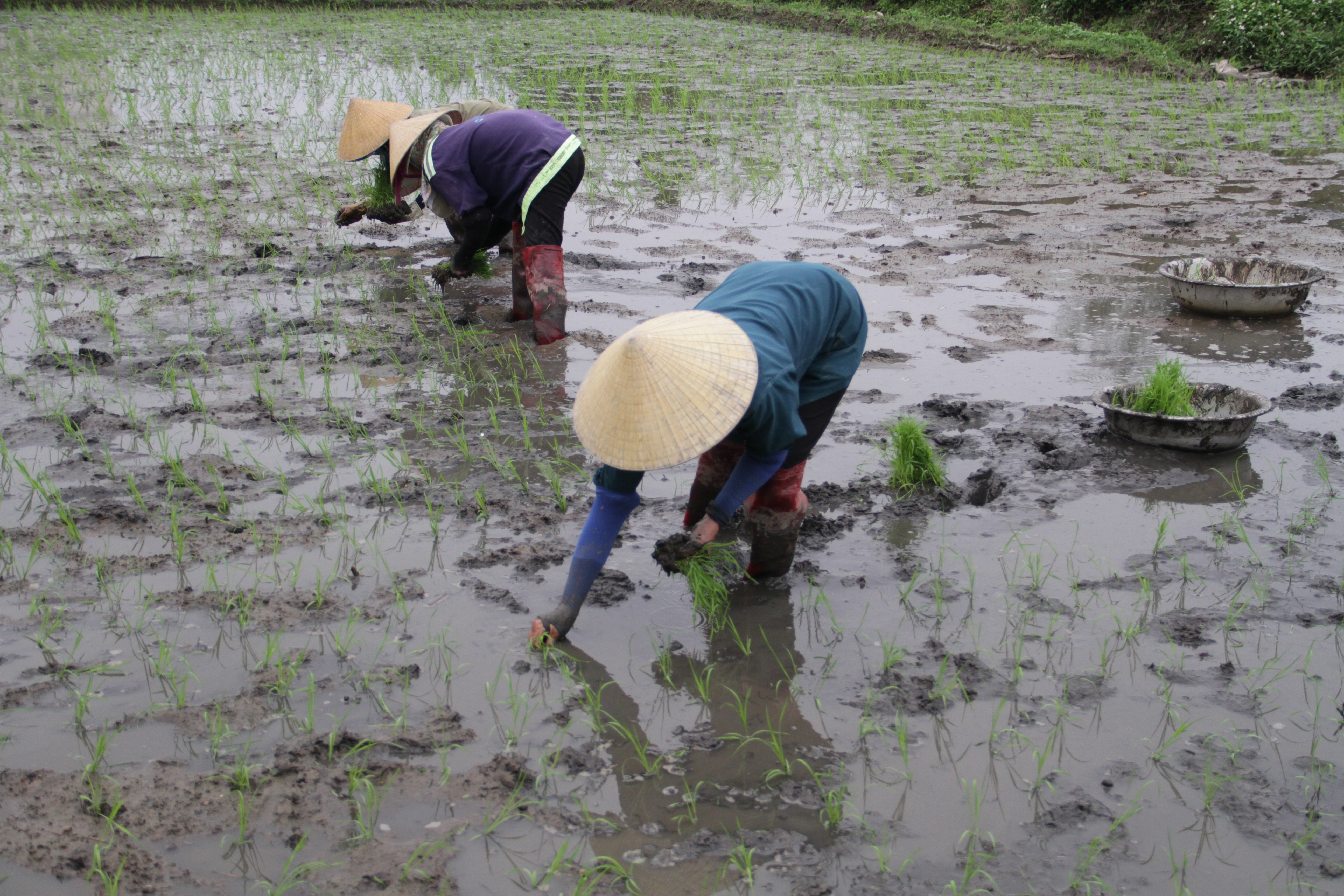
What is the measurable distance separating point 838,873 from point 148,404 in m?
3.26

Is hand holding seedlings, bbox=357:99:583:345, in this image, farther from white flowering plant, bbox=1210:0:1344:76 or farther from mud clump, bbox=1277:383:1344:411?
white flowering plant, bbox=1210:0:1344:76

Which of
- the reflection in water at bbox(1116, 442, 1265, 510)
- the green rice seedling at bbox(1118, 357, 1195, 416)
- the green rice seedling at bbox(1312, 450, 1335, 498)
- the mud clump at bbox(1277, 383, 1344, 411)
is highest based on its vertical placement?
Answer: the green rice seedling at bbox(1118, 357, 1195, 416)

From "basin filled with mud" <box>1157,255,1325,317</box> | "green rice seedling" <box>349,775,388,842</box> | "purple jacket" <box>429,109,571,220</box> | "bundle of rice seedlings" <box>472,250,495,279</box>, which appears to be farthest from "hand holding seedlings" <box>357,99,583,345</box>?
"basin filled with mud" <box>1157,255,1325,317</box>

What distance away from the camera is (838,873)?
2.00 meters

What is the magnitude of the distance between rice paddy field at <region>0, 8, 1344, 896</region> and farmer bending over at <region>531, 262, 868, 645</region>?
275 millimetres

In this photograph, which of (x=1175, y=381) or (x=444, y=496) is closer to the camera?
(x=444, y=496)

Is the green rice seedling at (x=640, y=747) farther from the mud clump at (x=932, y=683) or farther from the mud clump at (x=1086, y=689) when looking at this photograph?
the mud clump at (x=1086, y=689)

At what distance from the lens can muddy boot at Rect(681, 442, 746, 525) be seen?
281 centimetres

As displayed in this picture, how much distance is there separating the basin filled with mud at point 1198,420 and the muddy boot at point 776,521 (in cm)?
145

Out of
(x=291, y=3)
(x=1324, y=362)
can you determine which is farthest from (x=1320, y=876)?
(x=291, y=3)

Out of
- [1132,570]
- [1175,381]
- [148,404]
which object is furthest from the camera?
[148,404]

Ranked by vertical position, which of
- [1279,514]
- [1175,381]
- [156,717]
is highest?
[1175,381]

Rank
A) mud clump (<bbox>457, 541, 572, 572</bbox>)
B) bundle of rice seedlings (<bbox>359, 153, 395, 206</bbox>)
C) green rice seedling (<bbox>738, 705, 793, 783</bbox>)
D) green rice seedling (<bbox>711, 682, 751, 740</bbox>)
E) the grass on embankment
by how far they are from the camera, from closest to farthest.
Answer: green rice seedling (<bbox>738, 705, 793, 783</bbox>)
green rice seedling (<bbox>711, 682, 751, 740</bbox>)
mud clump (<bbox>457, 541, 572, 572</bbox>)
bundle of rice seedlings (<bbox>359, 153, 395, 206</bbox>)
the grass on embankment

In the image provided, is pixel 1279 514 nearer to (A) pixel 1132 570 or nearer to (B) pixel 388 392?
(A) pixel 1132 570
